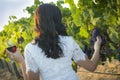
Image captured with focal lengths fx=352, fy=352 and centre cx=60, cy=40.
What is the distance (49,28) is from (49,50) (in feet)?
0.58

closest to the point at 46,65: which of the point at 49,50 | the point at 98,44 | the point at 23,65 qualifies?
the point at 49,50

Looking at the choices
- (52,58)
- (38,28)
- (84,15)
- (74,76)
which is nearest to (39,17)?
(38,28)

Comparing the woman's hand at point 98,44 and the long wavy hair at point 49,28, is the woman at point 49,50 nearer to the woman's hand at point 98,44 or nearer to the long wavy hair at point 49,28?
the long wavy hair at point 49,28

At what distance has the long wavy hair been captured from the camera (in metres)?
2.77

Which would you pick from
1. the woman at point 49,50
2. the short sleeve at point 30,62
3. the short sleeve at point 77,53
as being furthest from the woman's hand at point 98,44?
the short sleeve at point 30,62

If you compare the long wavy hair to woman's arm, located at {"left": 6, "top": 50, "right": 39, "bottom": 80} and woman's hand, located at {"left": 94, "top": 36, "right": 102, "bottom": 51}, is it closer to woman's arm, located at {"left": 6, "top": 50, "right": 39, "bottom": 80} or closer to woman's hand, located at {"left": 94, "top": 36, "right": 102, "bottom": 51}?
woman's arm, located at {"left": 6, "top": 50, "right": 39, "bottom": 80}

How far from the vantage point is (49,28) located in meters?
2.78

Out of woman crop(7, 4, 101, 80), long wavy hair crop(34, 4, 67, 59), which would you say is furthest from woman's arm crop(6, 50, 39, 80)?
long wavy hair crop(34, 4, 67, 59)

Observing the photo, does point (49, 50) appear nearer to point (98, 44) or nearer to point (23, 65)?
point (23, 65)

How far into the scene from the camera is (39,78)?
2.83m

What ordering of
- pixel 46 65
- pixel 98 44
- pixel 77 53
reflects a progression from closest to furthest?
1. pixel 46 65
2. pixel 77 53
3. pixel 98 44

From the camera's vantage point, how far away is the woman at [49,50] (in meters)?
2.77

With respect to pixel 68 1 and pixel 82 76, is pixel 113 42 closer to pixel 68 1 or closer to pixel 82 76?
pixel 68 1

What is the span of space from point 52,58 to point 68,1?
3.28 m
